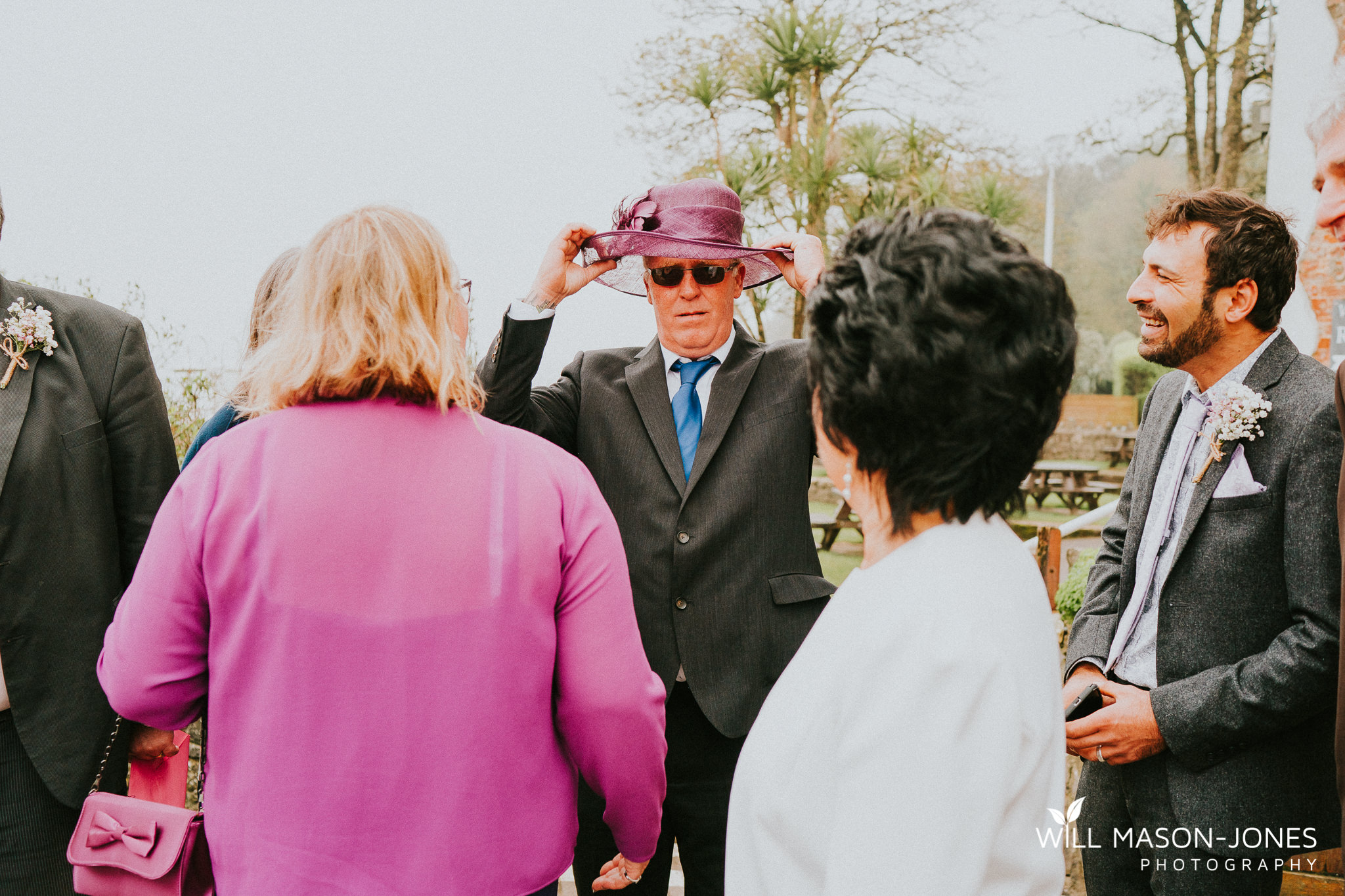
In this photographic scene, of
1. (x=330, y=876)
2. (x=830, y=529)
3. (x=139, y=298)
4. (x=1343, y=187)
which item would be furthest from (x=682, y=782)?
(x=830, y=529)

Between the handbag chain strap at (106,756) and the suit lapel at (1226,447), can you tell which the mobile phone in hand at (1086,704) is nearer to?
the suit lapel at (1226,447)

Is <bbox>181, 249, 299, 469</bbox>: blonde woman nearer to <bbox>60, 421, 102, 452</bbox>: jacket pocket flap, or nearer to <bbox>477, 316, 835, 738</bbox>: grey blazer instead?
<bbox>60, 421, 102, 452</bbox>: jacket pocket flap

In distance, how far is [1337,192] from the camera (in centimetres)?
159

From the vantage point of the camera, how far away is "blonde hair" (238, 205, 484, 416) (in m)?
1.26

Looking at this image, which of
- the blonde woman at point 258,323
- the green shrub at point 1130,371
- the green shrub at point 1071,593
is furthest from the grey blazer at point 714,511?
the green shrub at point 1130,371

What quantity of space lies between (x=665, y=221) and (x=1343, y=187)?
4.69 ft

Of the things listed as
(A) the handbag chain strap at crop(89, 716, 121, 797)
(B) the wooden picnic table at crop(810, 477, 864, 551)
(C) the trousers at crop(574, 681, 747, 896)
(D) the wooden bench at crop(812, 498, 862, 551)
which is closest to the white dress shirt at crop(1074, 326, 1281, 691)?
(C) the trousers at crop(574, 681, 747, 896)

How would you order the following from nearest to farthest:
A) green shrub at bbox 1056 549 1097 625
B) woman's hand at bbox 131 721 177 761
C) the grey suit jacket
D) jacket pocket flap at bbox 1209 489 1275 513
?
jacket pocket flap at bbox 1209 489 1275 513 → the grey suit jacket → woman's hand at bbox 131 721 177 761 → green shrub at bbox 1056 549 1097 625

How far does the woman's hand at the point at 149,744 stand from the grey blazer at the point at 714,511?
108 centimetres

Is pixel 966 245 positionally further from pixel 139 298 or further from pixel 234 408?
pixel 139 298

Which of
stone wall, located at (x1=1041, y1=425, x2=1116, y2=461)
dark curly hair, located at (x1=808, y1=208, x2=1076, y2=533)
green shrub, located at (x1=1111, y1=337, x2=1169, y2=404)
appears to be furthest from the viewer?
stone wall, located at (x1=1041, y1=425, x2=1116, y2=461)

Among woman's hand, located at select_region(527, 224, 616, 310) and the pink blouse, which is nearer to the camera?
the pink blouse

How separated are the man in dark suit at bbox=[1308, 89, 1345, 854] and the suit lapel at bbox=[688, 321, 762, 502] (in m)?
1.22

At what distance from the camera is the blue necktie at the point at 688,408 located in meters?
2.21
